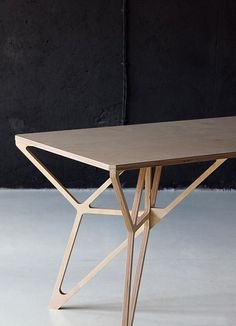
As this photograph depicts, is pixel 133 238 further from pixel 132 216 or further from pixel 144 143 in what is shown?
pixel 144 143

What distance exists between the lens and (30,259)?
4090mm

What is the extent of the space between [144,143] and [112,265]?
117cm

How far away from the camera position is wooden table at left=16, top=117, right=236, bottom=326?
8.81 feet

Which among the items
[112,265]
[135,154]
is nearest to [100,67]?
[112,265]

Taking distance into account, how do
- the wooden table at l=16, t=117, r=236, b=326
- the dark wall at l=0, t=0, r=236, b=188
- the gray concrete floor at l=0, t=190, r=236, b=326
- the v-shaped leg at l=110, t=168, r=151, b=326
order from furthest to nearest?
the dark wall at l=0, t=0, r=236, b=188 < the gray concrete floor at l=0, t=190, r=236, b=326 < the v-shaped leg at l=110, t=168, r=151, b=326 < the wooden table at l=16, t=117, r=236, b=326

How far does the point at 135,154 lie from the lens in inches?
109

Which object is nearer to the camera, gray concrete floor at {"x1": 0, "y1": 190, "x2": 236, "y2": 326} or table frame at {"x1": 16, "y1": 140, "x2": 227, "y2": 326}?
table frame at {"x1": 16, "y1": 140, "x2": 227, "y2": 326}

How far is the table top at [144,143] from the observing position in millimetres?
2686

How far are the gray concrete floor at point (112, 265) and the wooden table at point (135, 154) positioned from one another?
186 millimetres

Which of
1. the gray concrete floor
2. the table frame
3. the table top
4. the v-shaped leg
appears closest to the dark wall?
the gray concrete floor

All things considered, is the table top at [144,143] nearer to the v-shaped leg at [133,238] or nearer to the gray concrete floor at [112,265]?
the v-shaped leg at [133,238]

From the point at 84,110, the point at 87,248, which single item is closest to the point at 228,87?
the point at 84,110

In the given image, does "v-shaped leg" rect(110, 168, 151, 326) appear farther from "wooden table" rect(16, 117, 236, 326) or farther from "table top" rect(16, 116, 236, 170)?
"table top" rect(16, 116, 236, 170)

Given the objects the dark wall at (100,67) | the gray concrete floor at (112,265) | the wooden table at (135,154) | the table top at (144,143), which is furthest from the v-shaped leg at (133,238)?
the dark wall at (100,67)
